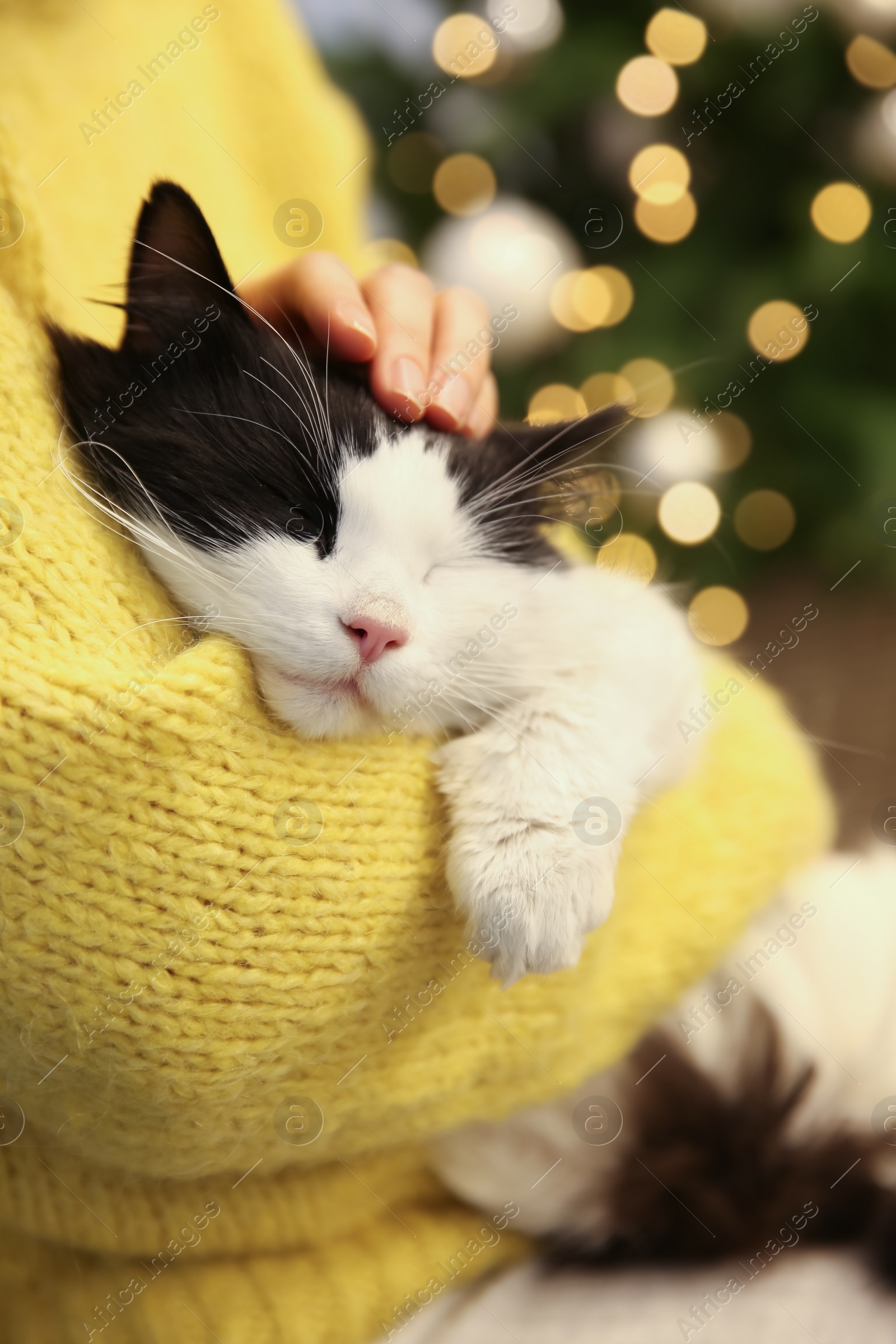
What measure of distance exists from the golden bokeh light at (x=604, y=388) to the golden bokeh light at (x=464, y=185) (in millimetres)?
407

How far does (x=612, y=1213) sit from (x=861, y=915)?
422mm

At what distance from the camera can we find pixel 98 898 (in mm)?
550

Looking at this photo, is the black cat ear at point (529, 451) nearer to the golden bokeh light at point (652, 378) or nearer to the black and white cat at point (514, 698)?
the black and white cat at point (514, 698)

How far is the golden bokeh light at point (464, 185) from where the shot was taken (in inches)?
69.3

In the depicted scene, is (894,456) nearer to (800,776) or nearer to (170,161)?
(800,776)

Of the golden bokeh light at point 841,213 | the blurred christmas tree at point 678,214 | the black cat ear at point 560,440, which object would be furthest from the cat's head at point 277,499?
the golden bokeh light at point 841,213

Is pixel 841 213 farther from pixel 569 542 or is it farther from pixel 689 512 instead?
pixel 569 542

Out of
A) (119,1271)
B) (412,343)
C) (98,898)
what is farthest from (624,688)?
(119,1271)

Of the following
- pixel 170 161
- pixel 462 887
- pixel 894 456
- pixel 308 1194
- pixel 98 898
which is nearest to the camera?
pixel 98 898

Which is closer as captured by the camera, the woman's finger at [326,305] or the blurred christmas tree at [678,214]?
the woman's finger at [326,305]

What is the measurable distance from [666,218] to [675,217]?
2 centimetres

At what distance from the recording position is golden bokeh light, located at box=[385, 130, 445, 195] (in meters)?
1.79

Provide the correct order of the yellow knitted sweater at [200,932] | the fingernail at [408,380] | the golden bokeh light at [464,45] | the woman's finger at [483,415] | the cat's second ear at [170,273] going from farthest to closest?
the golden bokeh light at [464,45] < the woman's finger at [483,415] < the fingernail at [408,380] < the cat's second ear at [170,273] < the yellow knitted sweater at [200,932]

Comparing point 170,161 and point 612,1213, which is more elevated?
point 170,161
